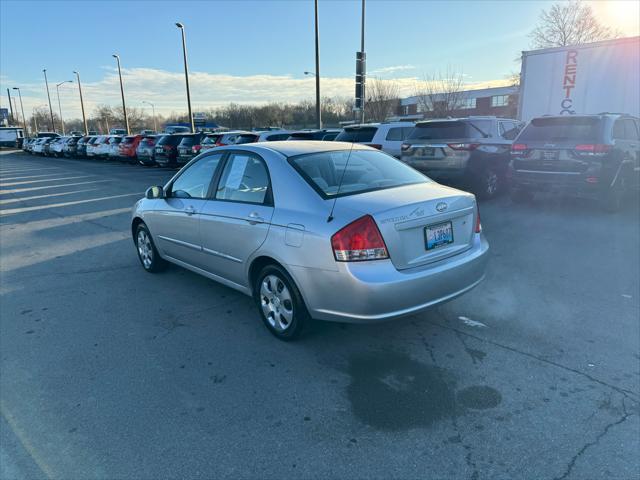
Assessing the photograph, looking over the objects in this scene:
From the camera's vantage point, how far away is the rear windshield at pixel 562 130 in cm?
806

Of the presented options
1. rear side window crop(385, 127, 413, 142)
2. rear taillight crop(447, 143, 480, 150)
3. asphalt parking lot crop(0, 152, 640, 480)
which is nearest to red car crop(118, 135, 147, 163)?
rear side window crop(385, 127, 413, 142)

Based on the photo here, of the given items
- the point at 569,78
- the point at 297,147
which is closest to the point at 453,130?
the point at 569,78

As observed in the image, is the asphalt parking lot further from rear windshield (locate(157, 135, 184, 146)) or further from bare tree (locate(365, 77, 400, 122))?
bare tree (locate(365, 77, 400, 122))

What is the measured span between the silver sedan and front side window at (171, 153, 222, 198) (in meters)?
0.02

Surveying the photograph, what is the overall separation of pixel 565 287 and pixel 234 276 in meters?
3.49

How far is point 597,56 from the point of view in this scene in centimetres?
1120

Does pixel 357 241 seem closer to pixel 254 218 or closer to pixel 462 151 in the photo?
pixel 254 218

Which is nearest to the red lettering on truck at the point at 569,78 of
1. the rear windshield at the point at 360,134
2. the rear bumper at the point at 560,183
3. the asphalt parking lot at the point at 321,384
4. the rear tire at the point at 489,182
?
the rear tire at the point at 489,182

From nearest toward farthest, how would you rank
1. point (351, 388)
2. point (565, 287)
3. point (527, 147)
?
point (351, 388) < point (565, 287) < point (527, 147)

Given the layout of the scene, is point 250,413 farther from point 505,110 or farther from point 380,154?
point 505,110

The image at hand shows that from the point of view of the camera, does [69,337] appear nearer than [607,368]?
No

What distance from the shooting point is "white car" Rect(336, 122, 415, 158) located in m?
11.8

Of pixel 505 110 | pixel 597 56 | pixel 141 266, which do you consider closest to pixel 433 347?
pixel 141 266

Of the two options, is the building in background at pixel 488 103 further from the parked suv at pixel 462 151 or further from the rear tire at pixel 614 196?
the rear tire at pixel 614 196
